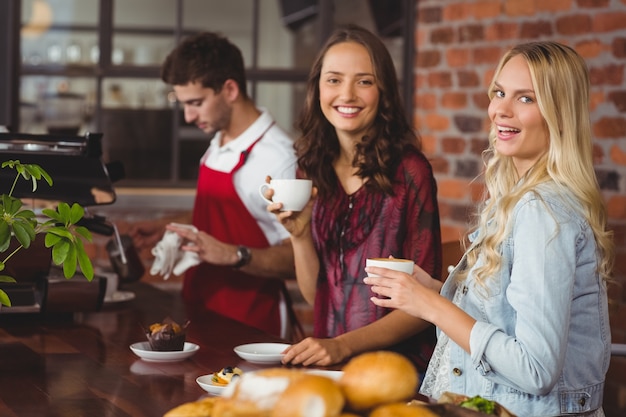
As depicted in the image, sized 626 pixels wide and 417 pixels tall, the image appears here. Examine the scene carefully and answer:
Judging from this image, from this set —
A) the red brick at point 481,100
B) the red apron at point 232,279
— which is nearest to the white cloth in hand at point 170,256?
the red apron at point 232,279

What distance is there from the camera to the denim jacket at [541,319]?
5.91 ft

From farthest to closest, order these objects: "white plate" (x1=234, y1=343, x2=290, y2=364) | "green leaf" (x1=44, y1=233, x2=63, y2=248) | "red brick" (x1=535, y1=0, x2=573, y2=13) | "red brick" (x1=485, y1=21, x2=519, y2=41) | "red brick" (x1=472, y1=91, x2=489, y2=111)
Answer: "red brick" (x1=472, y1=91, x2=489, y2=111)
"red brick" (x1=485, y1=21, x2=519, y2=41)
"red brick" (x1=535, y1=0, x2=573, y2=13)
"white plate" (x1=234, y1=343, x2=290, y2=364)
"green leaf" (x1=44, y1=233, x2=63, y2=248)

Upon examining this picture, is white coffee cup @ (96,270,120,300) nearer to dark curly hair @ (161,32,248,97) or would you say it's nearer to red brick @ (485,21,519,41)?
dark curly hair @ (161,32,248,97)

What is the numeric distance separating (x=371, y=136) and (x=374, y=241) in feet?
1.00

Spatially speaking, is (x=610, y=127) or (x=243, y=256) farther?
(x=610, y=127)

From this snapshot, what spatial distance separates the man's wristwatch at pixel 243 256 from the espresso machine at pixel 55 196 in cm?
44

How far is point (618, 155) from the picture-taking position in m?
3.31

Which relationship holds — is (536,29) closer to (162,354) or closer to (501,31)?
(501,31)

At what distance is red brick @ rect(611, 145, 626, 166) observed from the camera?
3.30 m

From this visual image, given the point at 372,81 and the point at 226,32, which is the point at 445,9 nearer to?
the point at 226,32

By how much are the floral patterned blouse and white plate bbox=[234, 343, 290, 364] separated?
0.42 m

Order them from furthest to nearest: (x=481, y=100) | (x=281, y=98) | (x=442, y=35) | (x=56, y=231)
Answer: (x=281, y=98), (x=442, y=35), (x=481, y=100), (x=56, y=231)

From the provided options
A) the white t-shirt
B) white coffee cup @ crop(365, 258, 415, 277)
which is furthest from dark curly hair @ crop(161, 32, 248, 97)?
white coffee cup @ crop(365, 258, 415, 277)

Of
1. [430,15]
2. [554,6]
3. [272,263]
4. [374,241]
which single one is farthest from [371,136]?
[430,15]
